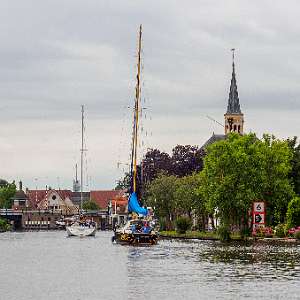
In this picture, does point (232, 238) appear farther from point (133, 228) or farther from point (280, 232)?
point (133, 228)

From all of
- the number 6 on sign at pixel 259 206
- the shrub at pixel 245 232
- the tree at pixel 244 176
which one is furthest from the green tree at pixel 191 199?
the number 6 on sign at pixel 259 206

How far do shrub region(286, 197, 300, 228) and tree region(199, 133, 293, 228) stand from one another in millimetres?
6642

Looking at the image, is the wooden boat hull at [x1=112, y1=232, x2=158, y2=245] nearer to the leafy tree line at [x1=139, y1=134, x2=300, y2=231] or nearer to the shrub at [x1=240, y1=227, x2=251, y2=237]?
the leafy tree line at [x1=139, y1=134, x2=300, y2=231]

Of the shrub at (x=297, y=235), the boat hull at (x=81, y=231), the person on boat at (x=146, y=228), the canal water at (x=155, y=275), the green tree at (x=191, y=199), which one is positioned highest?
the green tree at (x=191, y=199)

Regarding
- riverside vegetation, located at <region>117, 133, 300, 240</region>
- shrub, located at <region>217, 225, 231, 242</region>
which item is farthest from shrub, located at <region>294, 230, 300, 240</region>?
shrub, located at <region>217, 225, 231, 242</region>

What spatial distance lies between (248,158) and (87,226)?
5849cm

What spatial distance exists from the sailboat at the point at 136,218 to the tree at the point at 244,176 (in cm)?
1297

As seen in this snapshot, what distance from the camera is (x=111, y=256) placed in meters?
100

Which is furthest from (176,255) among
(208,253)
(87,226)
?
(87,226)

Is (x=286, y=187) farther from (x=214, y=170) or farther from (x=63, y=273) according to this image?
(x=63, y=273)

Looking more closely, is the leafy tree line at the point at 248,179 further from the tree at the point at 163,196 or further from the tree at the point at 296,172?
the tree at the point at 163,196

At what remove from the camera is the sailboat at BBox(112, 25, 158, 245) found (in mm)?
123019

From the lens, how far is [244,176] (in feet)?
462

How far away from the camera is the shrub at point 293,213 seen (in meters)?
134
